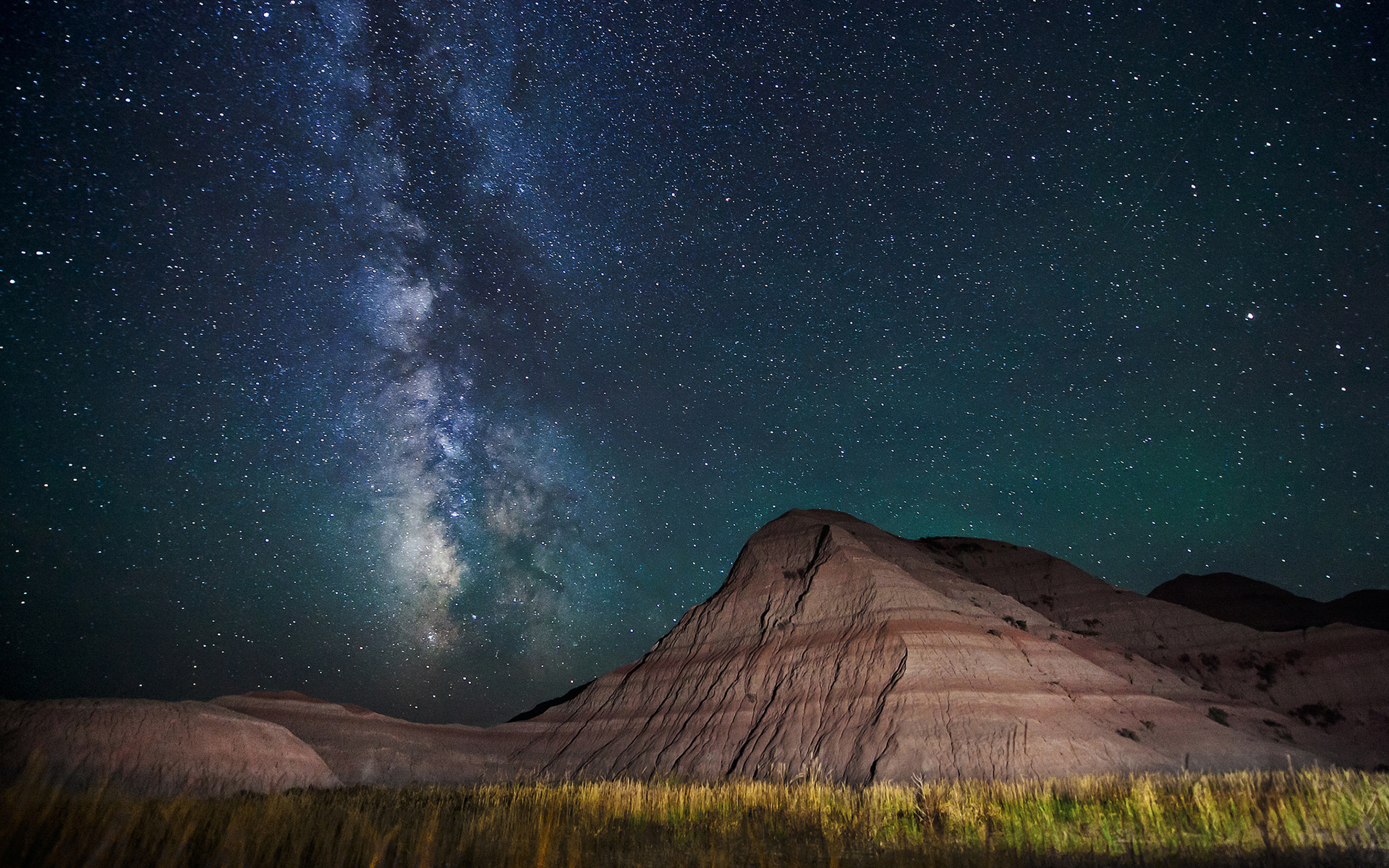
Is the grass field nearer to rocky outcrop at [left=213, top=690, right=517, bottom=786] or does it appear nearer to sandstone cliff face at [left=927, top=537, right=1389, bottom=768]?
rocky outcrop at [left=213, top=690, right=517, bottom=786]

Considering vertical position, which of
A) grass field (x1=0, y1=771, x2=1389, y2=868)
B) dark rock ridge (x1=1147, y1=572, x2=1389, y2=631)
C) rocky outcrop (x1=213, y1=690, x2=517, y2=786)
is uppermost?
dark rock ridge (x1=1147, y1=572, x2=1389, y2=631)

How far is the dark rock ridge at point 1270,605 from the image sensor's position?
72.3 m

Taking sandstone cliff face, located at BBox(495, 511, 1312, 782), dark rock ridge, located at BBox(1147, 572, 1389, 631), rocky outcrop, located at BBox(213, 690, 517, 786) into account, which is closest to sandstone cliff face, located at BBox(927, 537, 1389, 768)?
sandstone cliff face, located at BBox(495, 511, 1312, 782)

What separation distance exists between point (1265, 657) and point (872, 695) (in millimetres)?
39068

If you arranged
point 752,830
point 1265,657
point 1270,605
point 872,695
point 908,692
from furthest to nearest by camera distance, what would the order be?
point 1270,605, point 1265,657, point 872,695, point 908,692, point 752,830

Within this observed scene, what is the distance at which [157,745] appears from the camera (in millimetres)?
29031

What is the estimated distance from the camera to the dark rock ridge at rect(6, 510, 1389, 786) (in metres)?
32.8

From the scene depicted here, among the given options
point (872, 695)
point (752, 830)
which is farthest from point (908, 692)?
point (752, 830)

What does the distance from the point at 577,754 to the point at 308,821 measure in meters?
41.8

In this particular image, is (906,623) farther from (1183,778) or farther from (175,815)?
(175,815)

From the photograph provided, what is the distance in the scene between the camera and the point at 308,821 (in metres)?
8.13

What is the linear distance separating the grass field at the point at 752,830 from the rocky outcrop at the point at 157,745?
2067 cm

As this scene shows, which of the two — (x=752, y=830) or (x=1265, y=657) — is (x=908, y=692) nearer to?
(x=752, y=830)

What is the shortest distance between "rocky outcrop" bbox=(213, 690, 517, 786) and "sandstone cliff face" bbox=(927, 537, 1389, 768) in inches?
1783
